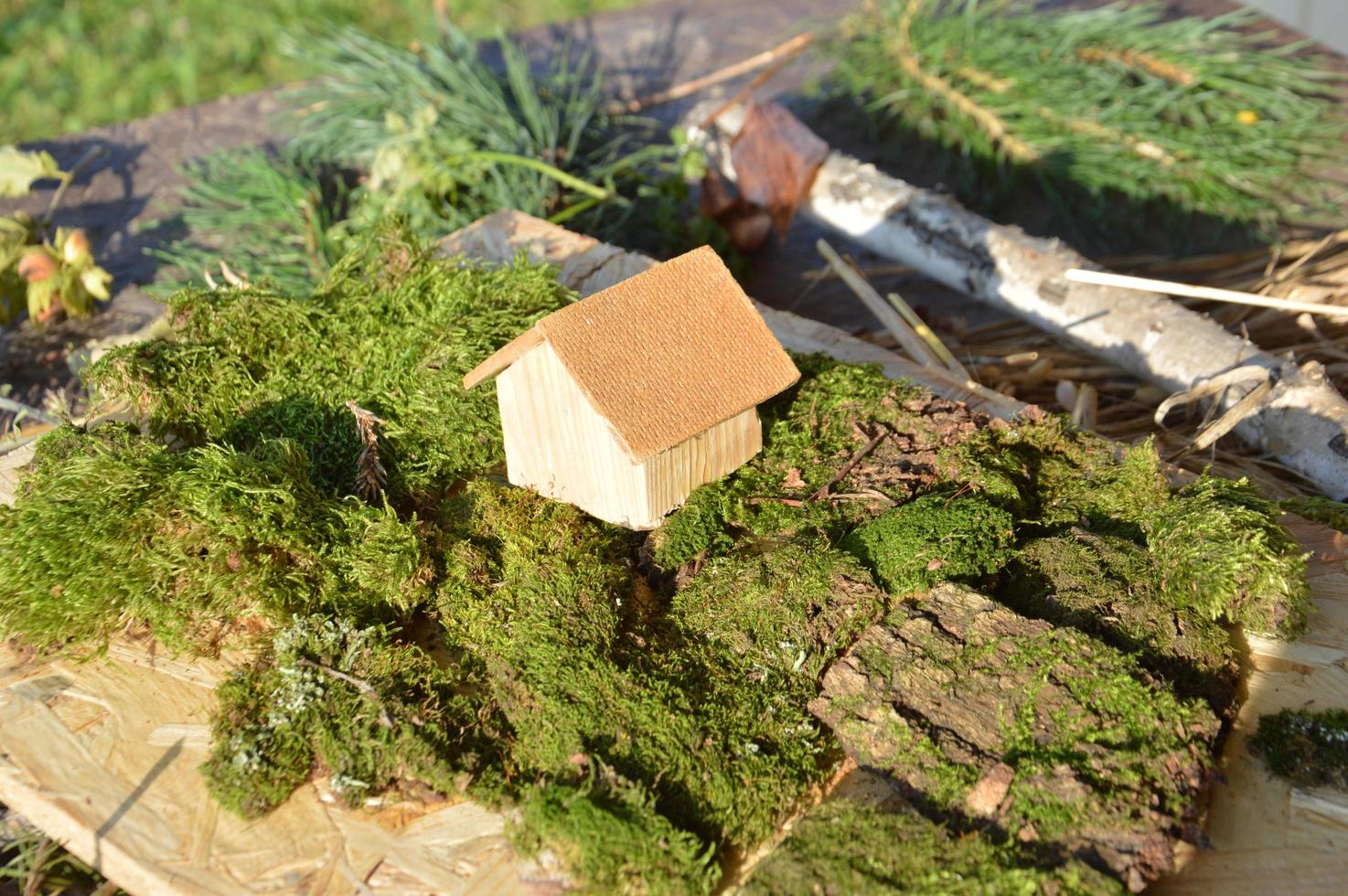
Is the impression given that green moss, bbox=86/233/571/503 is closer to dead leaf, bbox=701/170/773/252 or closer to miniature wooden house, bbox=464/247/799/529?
miniature wooden house, bbox=464/247/799/529

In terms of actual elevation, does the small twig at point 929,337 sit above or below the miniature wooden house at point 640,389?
below

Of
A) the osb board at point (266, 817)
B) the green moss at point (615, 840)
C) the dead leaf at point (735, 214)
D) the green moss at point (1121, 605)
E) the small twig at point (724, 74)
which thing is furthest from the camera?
the small twig at point (724, 74)

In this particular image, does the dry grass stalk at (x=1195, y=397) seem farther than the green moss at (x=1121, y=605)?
Yes

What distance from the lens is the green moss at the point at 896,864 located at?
1956mm

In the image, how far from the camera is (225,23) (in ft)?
31.9

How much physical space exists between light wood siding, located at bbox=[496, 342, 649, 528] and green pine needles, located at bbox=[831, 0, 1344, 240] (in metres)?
4.06

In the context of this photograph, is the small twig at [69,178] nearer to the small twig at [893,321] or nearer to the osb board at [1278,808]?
the small twig at [893,321]

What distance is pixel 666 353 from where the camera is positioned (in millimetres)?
2838

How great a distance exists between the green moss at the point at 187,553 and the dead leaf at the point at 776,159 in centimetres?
338

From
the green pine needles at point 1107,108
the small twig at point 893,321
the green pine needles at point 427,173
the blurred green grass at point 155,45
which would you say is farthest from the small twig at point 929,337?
the blurred green grass at point 155,45

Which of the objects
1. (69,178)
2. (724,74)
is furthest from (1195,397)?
(69,178)

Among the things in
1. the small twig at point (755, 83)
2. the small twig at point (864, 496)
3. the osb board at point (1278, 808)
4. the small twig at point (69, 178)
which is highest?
the small twig at point (755, 83)

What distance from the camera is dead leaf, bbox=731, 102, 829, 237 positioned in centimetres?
537

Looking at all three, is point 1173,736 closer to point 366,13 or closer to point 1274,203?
point 1274,203
